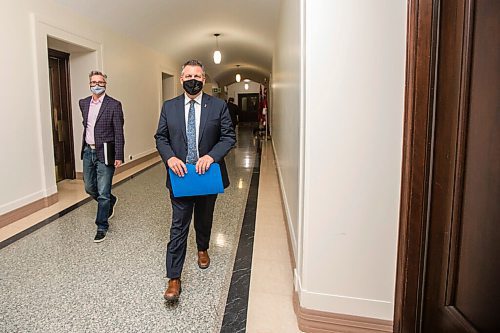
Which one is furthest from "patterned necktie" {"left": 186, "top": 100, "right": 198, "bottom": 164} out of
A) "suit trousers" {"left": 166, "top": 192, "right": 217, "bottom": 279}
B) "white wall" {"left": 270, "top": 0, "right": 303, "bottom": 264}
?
"white wall" {"left": 270, "top": 0, "right": 303, "bottom": 264}

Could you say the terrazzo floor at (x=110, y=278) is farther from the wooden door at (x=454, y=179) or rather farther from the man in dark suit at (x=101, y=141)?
the wooden door at (x=454, y=179)

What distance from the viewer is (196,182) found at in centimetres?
202

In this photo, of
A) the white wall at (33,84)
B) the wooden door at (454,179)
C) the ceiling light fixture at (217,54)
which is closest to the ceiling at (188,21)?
the ceiling light fixture at (217,54)

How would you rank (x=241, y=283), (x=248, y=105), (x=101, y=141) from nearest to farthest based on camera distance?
(x=241, y=283), (x=101, y=141), (x=248, y=105)

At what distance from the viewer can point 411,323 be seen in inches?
42.8

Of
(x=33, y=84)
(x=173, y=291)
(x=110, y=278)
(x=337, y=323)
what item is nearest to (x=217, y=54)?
(x=33, y=84)

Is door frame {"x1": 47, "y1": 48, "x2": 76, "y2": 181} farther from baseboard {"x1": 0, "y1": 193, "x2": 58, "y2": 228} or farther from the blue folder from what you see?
the blue folder

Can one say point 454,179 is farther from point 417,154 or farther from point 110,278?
point 110,278

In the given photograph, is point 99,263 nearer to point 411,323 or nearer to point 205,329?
point 205,329

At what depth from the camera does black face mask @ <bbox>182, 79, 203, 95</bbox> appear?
2.09 metres

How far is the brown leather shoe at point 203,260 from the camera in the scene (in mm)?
2509

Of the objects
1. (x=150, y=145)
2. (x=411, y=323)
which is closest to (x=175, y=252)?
(x=411, y=323)

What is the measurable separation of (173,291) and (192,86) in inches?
47.3

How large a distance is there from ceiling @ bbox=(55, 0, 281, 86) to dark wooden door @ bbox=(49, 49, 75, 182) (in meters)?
0.93
